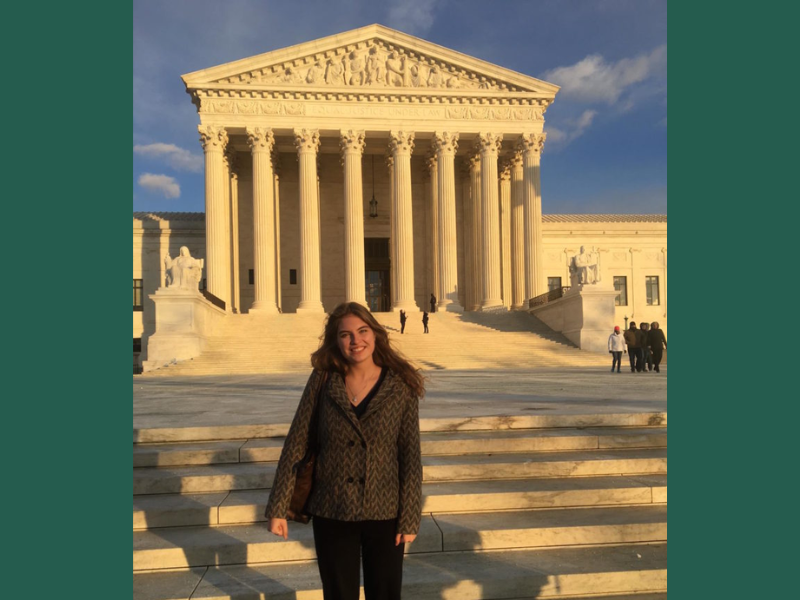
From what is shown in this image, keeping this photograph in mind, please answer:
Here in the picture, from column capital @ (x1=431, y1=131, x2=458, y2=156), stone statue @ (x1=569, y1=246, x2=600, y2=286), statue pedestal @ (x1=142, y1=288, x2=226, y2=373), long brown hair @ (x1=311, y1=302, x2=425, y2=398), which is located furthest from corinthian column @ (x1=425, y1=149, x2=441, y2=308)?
long brown hair @ (x1=311, y1=302, x2=425, y2=398)

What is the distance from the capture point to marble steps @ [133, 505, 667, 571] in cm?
528

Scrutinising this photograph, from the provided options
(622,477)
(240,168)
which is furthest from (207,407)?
(240,168)

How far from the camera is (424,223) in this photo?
47031 mm

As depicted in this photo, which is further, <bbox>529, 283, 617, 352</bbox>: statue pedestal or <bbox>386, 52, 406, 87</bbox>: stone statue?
<bbox>386, 52, 406, 87</bbox>: stone statue

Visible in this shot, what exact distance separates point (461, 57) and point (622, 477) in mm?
36935

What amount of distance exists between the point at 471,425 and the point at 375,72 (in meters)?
35.4

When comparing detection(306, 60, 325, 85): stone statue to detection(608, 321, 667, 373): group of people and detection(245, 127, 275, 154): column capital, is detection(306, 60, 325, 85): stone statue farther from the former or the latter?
detection(608, 321, 667, 373): group of people

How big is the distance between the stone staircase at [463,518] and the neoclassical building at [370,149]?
102 feet

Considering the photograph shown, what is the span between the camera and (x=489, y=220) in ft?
132

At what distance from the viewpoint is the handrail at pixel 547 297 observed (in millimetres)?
34219

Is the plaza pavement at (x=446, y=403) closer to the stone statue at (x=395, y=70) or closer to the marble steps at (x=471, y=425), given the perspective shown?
the marble steps at (x=471, y=425)

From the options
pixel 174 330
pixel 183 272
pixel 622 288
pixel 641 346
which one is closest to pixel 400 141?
pixel 183 272

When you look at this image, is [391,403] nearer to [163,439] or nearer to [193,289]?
[163,439]

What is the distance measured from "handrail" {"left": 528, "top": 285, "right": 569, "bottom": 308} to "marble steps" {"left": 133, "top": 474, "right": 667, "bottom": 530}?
28.3m
